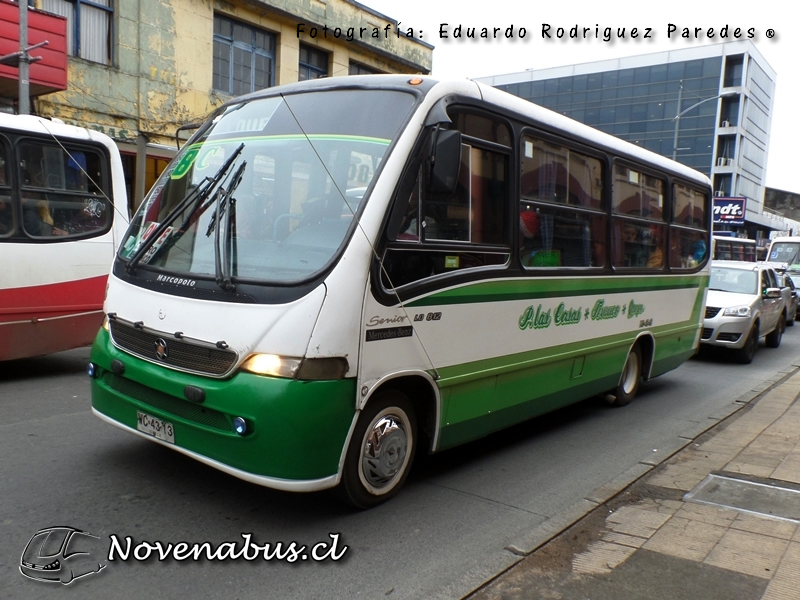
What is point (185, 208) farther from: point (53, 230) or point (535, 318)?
point (53, 230)

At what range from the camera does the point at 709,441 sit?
700cm

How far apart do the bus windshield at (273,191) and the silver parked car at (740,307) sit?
9.51 meters

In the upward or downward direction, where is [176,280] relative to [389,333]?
upward

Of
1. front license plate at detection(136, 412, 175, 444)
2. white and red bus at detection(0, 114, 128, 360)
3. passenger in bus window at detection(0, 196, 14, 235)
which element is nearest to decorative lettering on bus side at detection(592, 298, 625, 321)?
front license plate at detection(136, 412, 175, 444)

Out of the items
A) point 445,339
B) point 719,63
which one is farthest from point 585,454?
point 719,63

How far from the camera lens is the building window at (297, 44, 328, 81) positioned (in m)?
20.2

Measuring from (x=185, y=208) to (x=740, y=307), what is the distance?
10861 millimetres

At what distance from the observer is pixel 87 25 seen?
1529cm

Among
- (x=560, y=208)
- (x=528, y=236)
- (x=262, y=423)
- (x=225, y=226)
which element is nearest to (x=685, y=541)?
(x=528, y=236)

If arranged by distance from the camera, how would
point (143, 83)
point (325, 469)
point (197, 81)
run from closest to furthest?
point (325, 469) → point (143, 83) → point (197, 81)

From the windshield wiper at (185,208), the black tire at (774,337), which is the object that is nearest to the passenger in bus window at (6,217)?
the windshield wiper at (185,208)

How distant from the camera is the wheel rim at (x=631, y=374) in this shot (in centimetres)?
838

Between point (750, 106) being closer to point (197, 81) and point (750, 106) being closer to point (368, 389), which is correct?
point (197, 81)

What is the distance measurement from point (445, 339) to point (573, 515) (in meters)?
1.43
